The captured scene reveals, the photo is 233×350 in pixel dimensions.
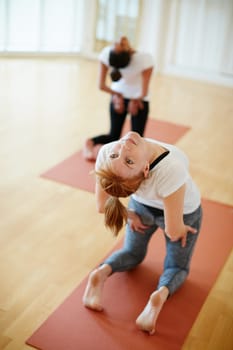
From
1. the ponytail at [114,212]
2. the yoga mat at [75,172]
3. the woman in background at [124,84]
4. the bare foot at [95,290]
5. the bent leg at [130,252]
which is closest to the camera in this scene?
the ponytail at [114,212]

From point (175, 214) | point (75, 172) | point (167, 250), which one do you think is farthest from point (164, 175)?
point (75, 172)

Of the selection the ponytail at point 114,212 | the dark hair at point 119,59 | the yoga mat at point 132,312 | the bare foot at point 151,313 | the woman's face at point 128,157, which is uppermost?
the dark hair at point 119,59

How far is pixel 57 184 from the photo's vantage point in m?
3.23

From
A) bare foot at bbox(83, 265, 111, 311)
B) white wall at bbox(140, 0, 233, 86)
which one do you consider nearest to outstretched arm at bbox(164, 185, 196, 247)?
bare foot at bbox(83, 265, 111, 311)

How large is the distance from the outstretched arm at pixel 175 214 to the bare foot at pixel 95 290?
407 millimetres

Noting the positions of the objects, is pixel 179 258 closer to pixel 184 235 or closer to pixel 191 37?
pixel 184 235

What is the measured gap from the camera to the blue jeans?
207cm

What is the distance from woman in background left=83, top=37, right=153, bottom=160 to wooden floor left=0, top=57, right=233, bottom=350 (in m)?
0.41

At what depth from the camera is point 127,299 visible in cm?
219

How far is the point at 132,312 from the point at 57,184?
133 centimetres

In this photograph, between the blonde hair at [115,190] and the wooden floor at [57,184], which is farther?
the wooden floor at [57,184]

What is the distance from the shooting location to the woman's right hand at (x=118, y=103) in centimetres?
355

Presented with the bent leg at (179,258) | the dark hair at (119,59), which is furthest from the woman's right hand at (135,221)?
the dark hair at (119,59)

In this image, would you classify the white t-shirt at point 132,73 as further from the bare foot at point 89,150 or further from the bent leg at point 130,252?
the bent leg at point 130,252
